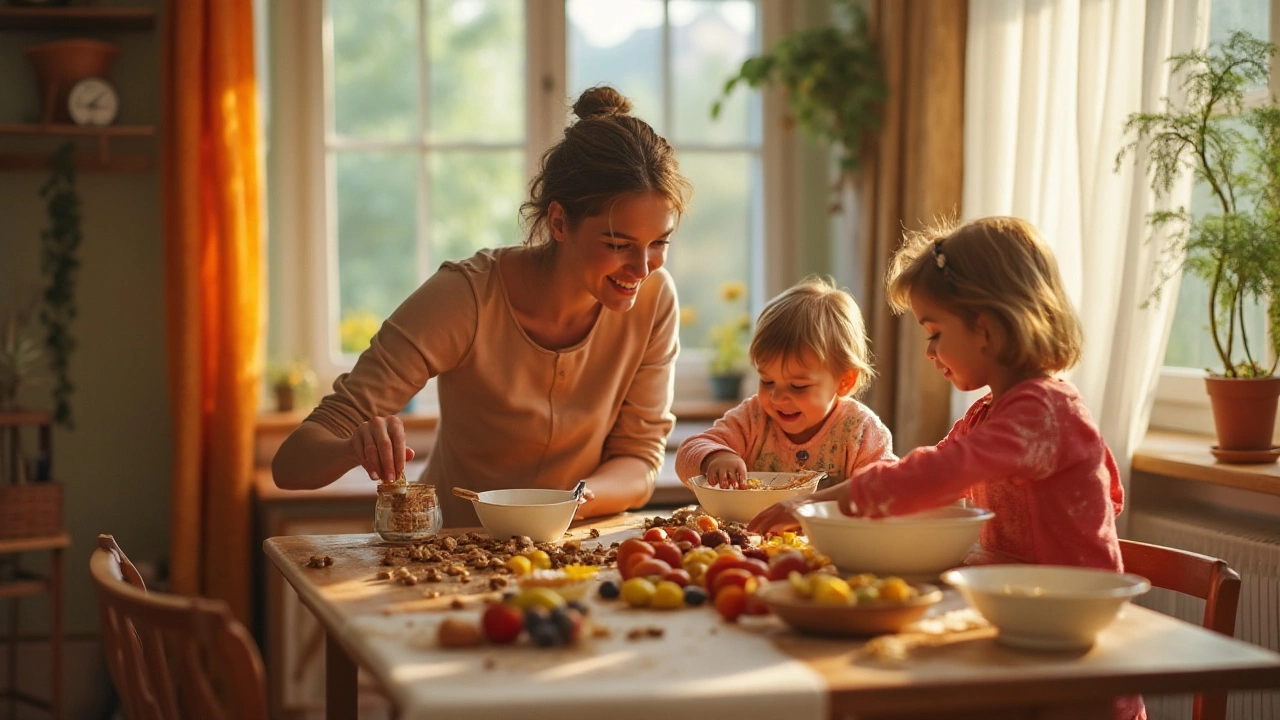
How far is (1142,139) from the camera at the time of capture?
99.5 inches

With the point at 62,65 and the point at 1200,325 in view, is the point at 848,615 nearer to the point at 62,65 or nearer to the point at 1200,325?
the point at 1200,325

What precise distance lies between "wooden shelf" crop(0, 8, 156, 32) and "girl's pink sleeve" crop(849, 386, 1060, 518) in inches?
114

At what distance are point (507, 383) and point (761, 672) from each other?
3.67 ft

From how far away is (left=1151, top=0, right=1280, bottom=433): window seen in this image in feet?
8.55

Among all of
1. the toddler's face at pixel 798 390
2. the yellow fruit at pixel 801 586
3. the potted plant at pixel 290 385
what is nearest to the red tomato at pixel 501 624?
the yellow fruit at pixel 801 586

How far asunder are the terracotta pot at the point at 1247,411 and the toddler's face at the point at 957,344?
90 centimetres

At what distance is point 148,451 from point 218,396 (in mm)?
469

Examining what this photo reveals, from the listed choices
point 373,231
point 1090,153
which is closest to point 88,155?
point 373,231

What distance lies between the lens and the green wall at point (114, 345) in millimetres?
3662

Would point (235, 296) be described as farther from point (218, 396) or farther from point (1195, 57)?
point (1195, 57)

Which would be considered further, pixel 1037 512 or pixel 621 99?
pixel 621 99

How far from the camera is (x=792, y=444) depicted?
218 cm

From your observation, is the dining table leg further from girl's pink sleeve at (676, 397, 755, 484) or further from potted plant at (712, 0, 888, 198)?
potted plant at (712, 0, 888, 198)

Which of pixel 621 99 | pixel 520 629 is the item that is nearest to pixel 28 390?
pixel 621 99
